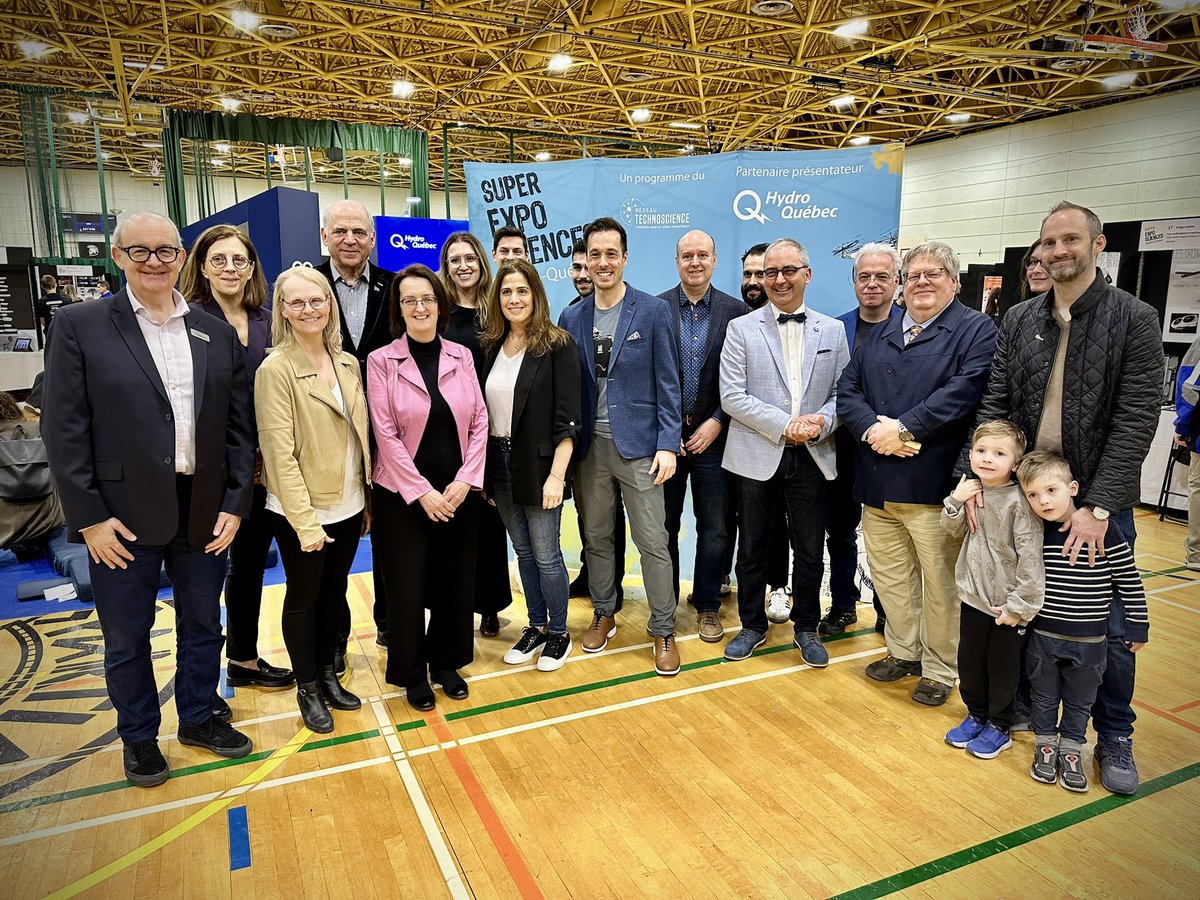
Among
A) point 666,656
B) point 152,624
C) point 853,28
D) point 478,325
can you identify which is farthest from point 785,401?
point 853,28

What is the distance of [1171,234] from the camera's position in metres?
7.48

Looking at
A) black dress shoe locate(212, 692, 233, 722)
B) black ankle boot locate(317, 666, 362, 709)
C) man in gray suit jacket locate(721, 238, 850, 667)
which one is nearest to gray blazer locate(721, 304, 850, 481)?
man in gray suit jacket locate(721, 238, 850, 667)

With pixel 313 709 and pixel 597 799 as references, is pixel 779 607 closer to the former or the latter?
pixel 597 799

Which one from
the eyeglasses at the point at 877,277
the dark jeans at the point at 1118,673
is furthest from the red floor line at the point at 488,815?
the eyeglasses at the point at 877,277

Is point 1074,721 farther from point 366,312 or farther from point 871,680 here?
point 366,312

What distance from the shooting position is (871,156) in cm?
463

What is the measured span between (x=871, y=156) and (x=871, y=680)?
3.18m

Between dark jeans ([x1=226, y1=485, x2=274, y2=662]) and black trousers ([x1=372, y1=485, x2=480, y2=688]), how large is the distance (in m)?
0.46

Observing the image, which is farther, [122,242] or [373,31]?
[373,31]

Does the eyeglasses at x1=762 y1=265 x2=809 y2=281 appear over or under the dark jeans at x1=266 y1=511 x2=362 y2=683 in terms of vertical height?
over

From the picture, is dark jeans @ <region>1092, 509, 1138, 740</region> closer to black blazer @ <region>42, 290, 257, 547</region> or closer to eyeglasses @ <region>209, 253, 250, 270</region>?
black blazer @ <region>42, 290, 257, 547</region>

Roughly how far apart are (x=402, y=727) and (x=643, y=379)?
183 centimetres

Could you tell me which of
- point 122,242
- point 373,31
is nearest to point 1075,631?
point 122,242

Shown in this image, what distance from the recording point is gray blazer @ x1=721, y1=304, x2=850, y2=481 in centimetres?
337
